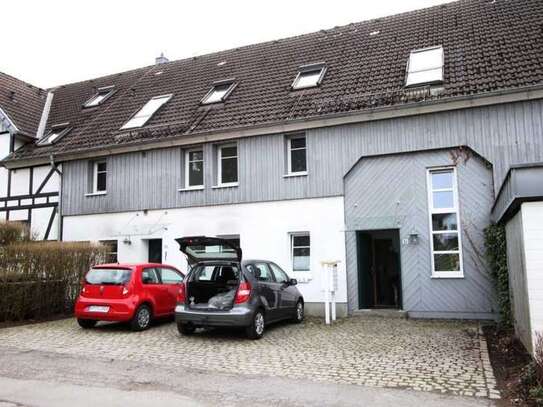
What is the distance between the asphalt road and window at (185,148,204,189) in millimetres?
9293

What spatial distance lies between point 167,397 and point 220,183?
1056cm

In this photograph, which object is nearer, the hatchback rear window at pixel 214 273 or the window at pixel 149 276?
the hatchback rear window at pixel 214 273

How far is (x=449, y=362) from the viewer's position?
821 cm

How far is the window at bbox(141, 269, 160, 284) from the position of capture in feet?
39.3

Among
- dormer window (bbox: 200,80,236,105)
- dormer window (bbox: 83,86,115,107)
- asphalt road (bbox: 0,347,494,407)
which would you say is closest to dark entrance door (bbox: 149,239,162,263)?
dormer window (bbox: 200,80,236,105)

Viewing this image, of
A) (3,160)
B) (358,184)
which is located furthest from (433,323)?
(3,160)

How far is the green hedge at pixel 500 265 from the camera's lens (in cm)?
1105

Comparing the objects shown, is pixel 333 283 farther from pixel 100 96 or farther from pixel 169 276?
pixel 100 96

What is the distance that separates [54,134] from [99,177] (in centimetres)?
377

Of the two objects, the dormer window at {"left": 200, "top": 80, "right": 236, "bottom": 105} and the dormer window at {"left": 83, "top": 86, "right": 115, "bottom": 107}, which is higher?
the dormer window at {"left": 83, "top": 86, "right": 115, "bottom": 107}

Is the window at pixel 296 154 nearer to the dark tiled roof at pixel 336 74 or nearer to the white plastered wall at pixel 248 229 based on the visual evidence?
the dark tiled roof at pixel 336 74

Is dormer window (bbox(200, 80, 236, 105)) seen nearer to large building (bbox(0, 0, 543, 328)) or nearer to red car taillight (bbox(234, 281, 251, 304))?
large building (bbox(0, 0, 543, 328))

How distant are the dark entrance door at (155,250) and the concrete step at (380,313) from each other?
716 centimetres

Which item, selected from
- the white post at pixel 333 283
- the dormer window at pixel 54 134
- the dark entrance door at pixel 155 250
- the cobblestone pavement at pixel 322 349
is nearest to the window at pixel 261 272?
the cobblestone pavement at pixel 322 349
